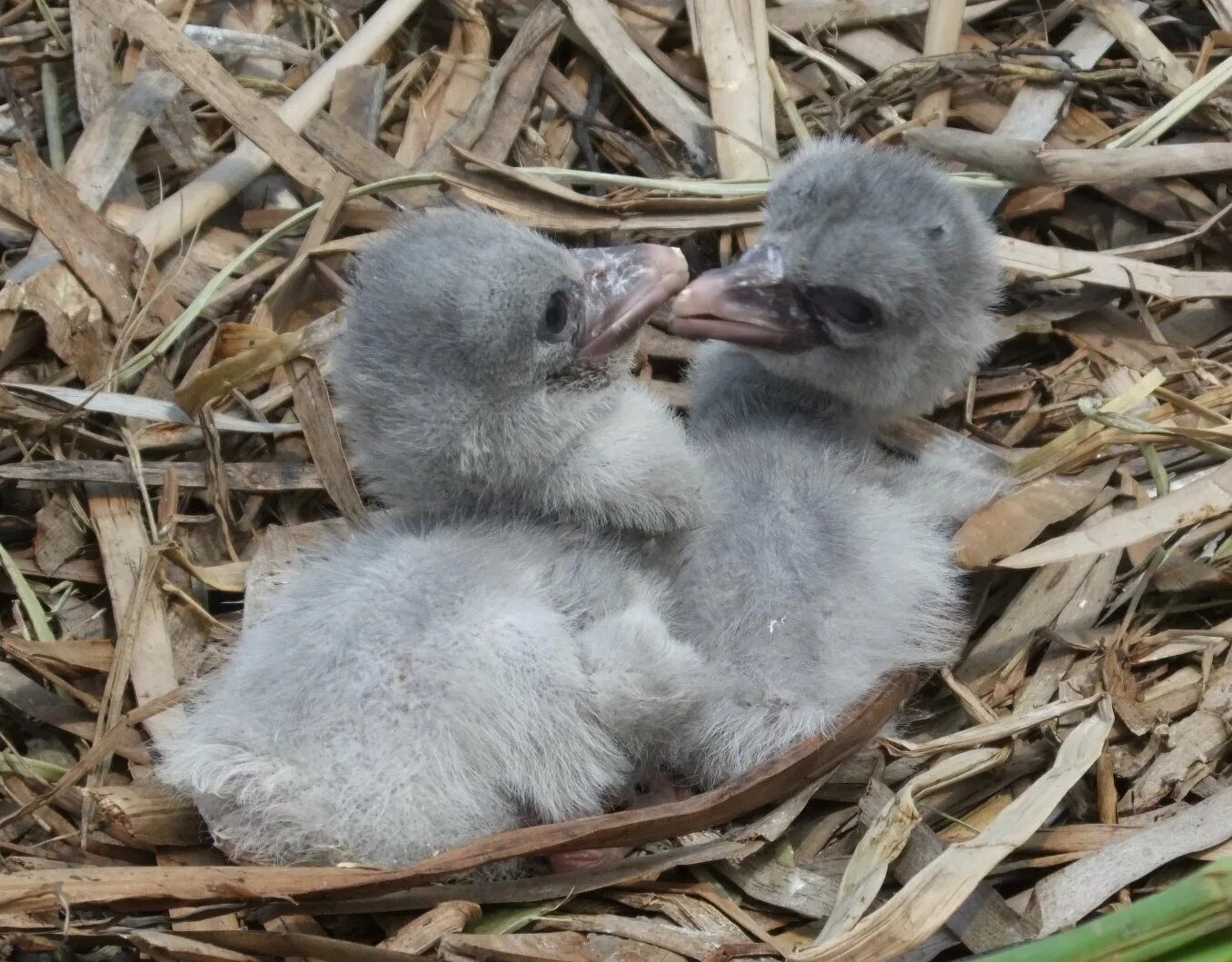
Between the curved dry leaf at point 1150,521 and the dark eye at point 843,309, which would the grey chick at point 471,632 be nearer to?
the dark eye at point 843,309

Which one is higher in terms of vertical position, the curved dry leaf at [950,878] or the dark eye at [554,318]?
the dark eye at [554,318]

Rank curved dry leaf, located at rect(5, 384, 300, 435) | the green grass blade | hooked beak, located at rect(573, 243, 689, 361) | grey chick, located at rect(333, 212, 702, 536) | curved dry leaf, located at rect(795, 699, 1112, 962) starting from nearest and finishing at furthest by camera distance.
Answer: the green grass blade, curved dry leaf, located at rect(795, 699, 1112, 962), grey chick, located at rect(333, 212, 702, 536), hooked beak, located at rect(573, 243, 689, 361), curved dry leaf, located at rect(5, 384, 300, 435)

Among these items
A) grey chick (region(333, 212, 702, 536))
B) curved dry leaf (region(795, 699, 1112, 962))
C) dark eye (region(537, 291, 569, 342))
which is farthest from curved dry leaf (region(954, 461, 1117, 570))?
dark eye (region(537, 291, 569, 342))

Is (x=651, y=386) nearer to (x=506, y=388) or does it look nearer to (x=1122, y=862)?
(x=506, y=388)

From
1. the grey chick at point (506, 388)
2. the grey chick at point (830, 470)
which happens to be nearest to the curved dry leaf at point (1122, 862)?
the grey chick at point (830, 470)

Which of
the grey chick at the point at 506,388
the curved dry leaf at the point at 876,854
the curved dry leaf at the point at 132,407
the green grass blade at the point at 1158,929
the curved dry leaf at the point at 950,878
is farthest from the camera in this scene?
the curved dry leaf at the point at 132,407

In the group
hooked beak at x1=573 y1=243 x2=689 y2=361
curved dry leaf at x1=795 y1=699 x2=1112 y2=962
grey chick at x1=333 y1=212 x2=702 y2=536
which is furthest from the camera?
hooked beak at x1=573 y1=243 x2=689 y2=361

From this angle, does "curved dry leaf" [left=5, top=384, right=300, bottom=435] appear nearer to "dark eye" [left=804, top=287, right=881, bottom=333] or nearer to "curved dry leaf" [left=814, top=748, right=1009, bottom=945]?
"dark eye" [left=804, top=287, right=881, bottom=333]
